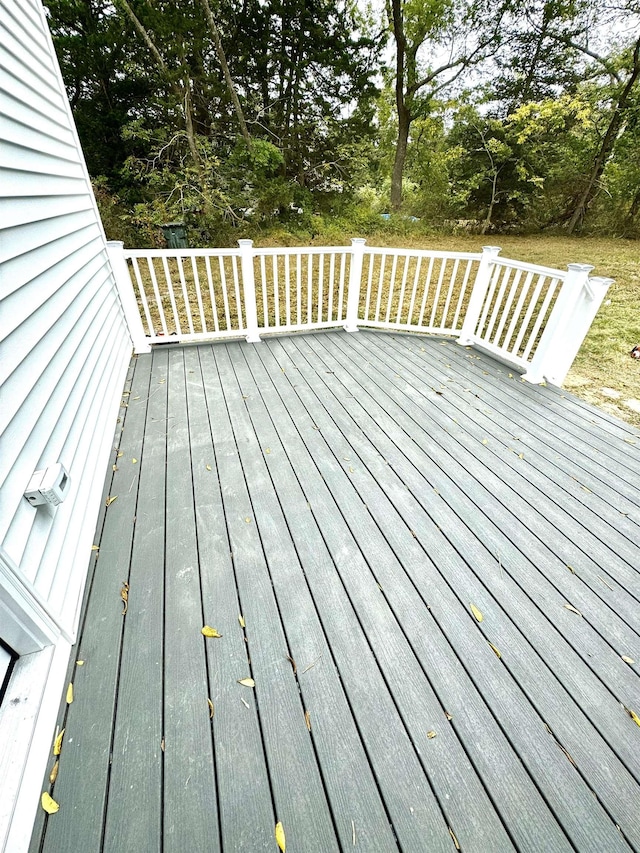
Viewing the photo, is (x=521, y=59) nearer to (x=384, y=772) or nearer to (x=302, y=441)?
(x=302, y=441)

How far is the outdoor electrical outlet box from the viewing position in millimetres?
1232

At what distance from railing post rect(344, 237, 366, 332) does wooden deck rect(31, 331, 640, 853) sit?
1.89 metres

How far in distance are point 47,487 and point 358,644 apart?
1.24m

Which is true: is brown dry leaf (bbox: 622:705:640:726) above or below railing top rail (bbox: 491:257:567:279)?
below

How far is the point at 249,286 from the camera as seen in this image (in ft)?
11.3

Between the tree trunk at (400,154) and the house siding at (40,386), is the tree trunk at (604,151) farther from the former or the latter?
the house siding at (40,386)

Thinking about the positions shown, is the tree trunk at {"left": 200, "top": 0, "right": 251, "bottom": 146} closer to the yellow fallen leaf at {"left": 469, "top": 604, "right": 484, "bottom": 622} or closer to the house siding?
the house siding

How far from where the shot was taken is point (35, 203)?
1.66 m

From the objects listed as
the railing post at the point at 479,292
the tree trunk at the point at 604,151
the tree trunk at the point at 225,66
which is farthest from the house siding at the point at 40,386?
the tree trunk at the point at 604,151

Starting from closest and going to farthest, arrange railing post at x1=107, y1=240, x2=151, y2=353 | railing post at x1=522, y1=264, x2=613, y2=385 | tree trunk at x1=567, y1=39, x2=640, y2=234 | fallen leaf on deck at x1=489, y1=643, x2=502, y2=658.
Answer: fallen leaf on deck at x1=489, y1=643, x2=502, y2=658 → railing post at x1=522, y1=264, x2=613, y2=385 → railing post at x1=107, y1=240, x2=151, y2=353 → tree trunk at x1=567, y1=39, x2=640, y2=234

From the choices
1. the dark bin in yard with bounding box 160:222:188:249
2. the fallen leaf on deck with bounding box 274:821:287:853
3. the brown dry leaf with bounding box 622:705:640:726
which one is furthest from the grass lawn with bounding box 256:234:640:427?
the fallen leaf on deck with bounding box 274:821:287:853

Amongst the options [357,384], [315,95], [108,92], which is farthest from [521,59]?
[357,384]

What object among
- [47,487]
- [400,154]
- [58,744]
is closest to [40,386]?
[47,487]

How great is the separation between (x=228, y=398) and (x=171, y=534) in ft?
4.14
